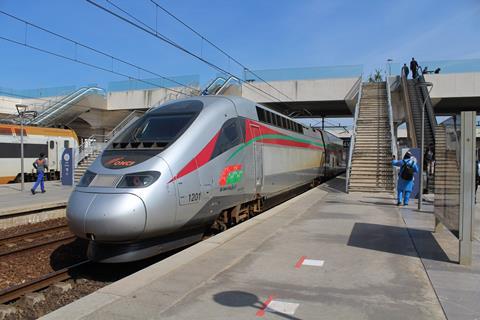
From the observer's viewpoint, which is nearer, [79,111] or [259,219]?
[259,219]

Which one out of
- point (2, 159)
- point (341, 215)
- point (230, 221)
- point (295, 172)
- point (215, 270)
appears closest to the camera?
point (215, 270)

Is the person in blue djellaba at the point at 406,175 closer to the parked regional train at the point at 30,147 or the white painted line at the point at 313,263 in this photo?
the white painted line at the point at 313,263

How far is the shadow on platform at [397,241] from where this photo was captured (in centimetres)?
673

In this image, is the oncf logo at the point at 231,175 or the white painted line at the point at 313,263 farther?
the oncf logo at the point at 231,175

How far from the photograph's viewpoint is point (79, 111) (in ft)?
113

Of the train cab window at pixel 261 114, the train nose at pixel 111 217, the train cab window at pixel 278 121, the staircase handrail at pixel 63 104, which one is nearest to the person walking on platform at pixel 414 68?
the train cab window at pixel 278 121

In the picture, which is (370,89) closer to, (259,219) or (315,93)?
(315,93)

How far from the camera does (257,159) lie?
1005cm

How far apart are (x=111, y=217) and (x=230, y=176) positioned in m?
2.98

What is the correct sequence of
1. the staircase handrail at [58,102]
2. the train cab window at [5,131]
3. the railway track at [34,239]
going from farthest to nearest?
1. the staircase handrail at [58,102]
2. the train cab window at [5,131]
3. the railway track at [34,239]

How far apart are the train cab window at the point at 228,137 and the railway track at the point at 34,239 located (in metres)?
4.61

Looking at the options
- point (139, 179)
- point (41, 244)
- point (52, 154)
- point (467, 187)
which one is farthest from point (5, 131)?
point (467, 187)

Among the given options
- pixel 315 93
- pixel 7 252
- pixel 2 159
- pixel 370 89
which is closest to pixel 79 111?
pixel 2 159

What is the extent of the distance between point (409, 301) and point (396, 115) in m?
27.6
